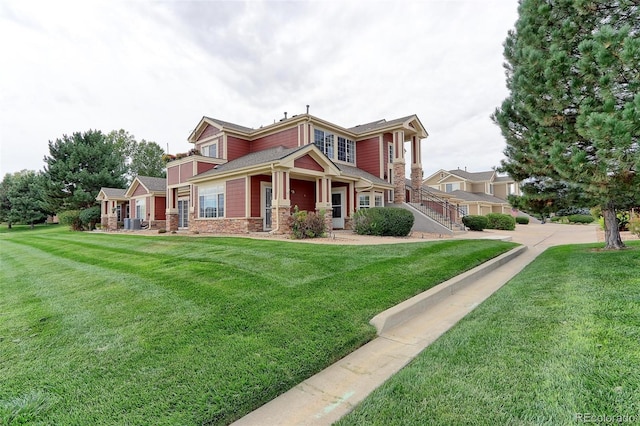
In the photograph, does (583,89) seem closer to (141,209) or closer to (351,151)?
(351,151)

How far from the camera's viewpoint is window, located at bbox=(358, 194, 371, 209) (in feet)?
59.6

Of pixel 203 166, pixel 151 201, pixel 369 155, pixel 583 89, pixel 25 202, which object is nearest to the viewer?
pixel 583 89

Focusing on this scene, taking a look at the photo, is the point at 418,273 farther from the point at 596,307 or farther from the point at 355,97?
the point at 355,97

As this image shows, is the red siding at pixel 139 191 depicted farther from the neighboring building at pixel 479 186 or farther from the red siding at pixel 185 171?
the neighboring building at pixel 479 186

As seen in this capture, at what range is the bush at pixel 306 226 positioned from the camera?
40.0ft

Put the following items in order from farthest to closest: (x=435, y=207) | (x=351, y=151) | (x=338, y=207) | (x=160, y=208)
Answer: (x=160, y=208) → (x=435, y=207) → (x=351, y=151) → (x=338, y=207)

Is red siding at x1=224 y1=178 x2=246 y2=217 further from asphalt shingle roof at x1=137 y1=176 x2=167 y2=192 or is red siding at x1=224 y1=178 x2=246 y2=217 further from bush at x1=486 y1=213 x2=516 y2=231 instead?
bush at x1=486 y1=213 x2=516 y2=231

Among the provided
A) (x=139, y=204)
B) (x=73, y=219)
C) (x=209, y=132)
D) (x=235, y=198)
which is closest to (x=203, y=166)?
(x=209, y=132)

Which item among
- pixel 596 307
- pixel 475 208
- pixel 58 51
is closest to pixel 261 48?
pixel 58 51

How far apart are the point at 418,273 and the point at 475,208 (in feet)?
109

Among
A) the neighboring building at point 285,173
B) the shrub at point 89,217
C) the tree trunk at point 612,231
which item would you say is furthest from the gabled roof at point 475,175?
the shrub at point 89,217

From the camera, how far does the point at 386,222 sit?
14.2m

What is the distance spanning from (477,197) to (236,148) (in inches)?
1179

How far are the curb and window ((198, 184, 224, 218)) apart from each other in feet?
42.0
